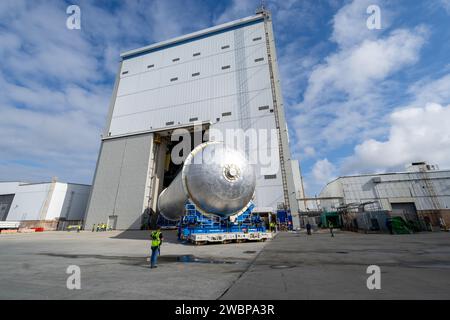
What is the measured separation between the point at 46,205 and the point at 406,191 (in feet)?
212

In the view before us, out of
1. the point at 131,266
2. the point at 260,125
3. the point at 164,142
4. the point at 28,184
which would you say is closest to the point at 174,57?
the point at 164,142

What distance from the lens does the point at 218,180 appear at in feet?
38.0

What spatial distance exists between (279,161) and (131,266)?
2013 centimetres

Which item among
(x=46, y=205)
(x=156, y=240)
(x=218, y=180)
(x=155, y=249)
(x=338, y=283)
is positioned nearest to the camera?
(x=338, y=283)

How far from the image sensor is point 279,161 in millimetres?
24094

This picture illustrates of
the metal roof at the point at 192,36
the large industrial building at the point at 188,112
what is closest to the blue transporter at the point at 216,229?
the large industrial building at the point at 188,112

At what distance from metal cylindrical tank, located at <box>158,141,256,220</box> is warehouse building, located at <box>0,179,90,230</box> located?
40.2 m

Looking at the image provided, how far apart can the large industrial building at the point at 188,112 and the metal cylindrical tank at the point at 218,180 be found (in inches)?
467

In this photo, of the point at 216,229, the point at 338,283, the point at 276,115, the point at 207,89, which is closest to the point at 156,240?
the point at 338,283

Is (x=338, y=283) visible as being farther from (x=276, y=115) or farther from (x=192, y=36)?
(x=192, y=36)

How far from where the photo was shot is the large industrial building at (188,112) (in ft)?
85.4

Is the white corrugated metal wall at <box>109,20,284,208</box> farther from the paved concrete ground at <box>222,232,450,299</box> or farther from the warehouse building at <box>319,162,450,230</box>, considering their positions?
the warehouse building at <box>319,162,450,230</box>

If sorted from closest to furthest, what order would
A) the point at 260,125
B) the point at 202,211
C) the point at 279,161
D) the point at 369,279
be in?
the point at 369,279 < the point at 202,211 < the point at 279,161 < the point at 260,125
